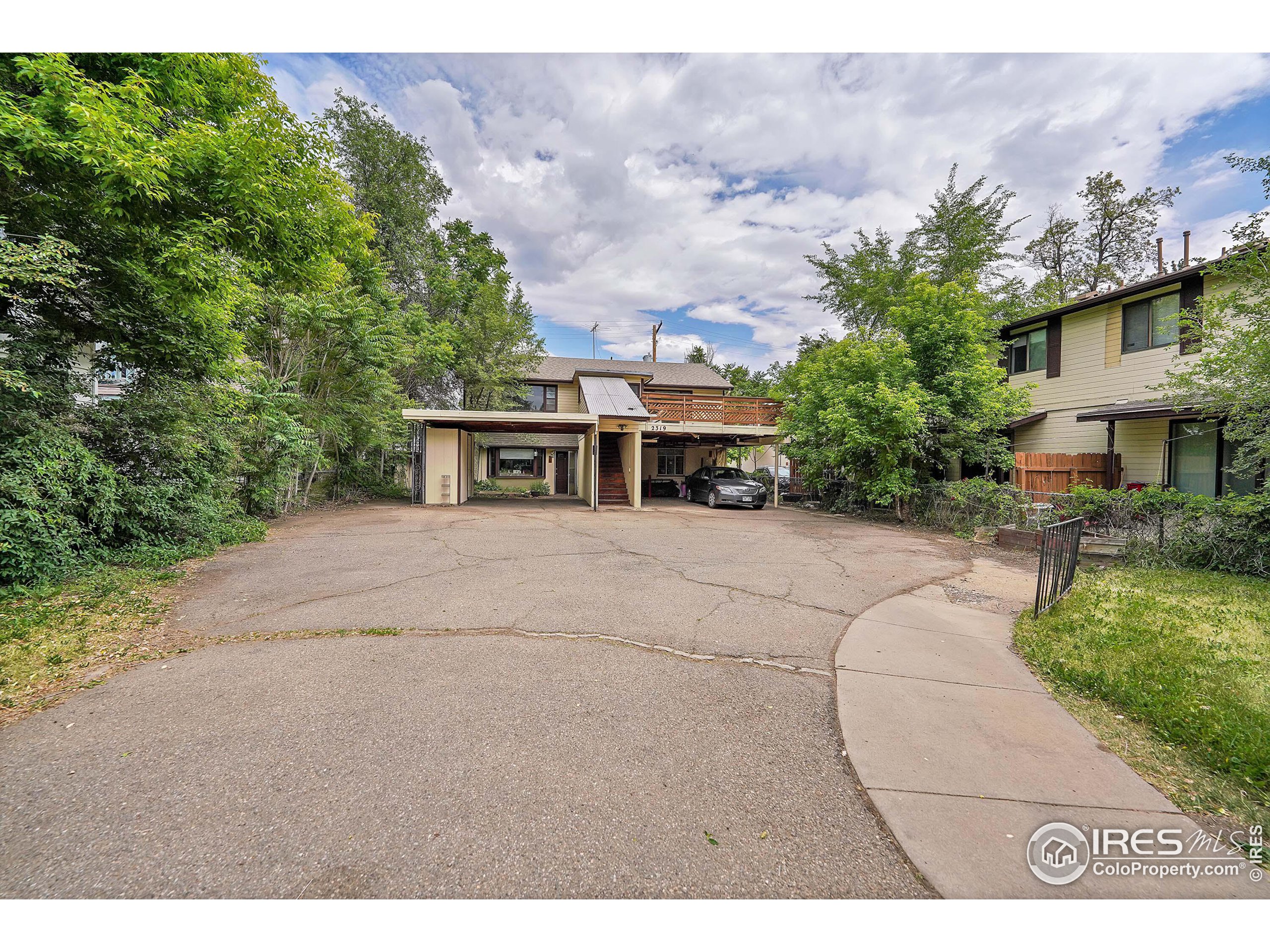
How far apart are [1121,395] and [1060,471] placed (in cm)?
225

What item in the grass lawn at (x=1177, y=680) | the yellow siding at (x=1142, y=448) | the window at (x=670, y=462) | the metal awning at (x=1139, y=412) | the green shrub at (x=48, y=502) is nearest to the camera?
the grass lawn at (x=1177, y=680)

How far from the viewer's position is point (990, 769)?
243cm

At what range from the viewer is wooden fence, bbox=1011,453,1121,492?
11.5m

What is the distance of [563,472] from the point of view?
73.0 feet

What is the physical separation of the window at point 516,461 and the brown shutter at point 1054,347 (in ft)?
59.4

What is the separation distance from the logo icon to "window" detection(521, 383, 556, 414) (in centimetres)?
2155

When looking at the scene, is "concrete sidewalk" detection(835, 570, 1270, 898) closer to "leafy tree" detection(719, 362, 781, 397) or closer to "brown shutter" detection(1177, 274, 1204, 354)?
"brown shutter" detection(1177, 274, 1204, 354)

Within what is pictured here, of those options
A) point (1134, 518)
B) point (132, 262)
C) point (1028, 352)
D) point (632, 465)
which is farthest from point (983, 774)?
point (1028, 352)

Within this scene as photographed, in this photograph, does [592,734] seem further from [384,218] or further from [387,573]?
[384,218]

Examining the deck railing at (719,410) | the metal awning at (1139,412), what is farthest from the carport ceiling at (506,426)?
the metal awning at (1139,412)

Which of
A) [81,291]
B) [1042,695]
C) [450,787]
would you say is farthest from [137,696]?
[1042,695]

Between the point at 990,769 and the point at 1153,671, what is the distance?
2199mm

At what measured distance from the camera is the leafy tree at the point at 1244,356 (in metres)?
5.83

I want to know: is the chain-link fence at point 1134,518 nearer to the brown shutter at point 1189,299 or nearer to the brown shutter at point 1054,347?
the brown shutter at point 1189,299
